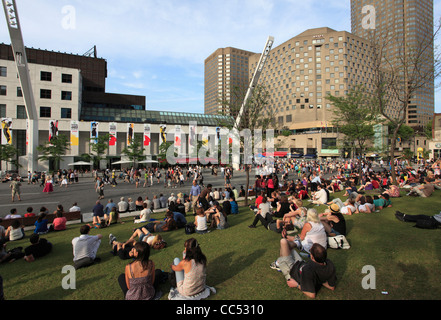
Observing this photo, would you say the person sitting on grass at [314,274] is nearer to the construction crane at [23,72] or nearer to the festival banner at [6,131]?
the construction crane at [23,72]

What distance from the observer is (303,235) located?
19.4 feet

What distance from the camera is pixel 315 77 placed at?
88.5 metres

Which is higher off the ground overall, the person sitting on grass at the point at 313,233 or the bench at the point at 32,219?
the person sitting on grass at the point at 313,233

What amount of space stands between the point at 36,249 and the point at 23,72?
4005 centimetres

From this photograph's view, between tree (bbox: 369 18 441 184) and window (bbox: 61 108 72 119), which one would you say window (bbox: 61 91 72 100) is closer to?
window (bbox: 61 108 72 119)

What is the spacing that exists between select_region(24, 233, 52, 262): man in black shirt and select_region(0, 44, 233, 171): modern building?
1653 inches

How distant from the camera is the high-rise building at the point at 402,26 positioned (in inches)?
479

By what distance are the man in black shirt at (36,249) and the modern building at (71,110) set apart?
41980mm

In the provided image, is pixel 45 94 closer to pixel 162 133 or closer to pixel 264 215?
pixel 162 133

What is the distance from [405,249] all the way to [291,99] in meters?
94.4

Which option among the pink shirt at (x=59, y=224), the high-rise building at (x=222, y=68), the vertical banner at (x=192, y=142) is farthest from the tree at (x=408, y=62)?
the high-rise building at (x=222, y=68)

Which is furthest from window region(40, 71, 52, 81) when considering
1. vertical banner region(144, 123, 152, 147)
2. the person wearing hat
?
the person wearing hat

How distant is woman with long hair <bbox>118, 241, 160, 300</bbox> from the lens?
13.4 ft
